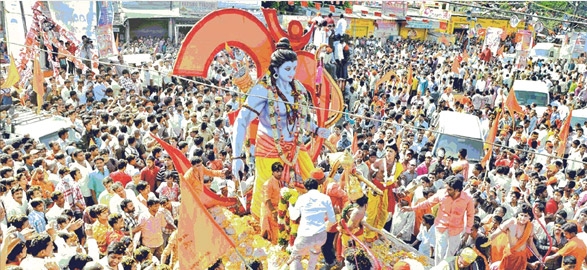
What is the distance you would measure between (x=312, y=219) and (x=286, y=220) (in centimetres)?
69

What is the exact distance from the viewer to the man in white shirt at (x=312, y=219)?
16.3 feet

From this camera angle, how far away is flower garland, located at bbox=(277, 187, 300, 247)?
541cm

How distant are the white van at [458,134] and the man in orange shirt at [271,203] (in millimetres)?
4454

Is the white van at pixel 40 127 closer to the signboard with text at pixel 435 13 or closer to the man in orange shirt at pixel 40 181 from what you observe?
the man in orange shirt at pixel 40 181

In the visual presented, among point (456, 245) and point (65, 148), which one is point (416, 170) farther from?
point (65, 148)

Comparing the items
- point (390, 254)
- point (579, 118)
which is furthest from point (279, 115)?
point (579, 118)

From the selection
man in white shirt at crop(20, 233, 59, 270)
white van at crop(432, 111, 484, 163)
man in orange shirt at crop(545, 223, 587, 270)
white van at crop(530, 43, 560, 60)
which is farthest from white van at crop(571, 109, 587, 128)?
white van at crop(530, 43, 560, 60)

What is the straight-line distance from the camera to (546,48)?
26.0 metres

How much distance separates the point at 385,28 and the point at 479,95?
19.8 m

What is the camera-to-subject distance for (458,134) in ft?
33.0

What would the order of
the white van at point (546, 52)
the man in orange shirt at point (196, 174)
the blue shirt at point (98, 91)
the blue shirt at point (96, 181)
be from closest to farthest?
the man in orange shirt at point (196, 174) < the blue shirt at point (96, 181) < the blue shirt at point (98, 91) < the white van at point (546, 52)

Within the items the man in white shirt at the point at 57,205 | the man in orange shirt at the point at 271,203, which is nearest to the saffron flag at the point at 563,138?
the man in orange shirt at the point at 271,203

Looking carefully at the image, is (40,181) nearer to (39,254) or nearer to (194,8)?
(39,254)

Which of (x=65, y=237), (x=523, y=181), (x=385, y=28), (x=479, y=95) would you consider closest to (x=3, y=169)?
(x=65, y=237)
